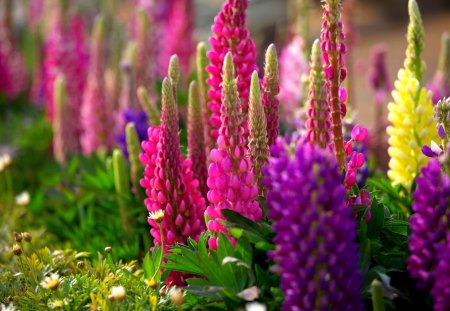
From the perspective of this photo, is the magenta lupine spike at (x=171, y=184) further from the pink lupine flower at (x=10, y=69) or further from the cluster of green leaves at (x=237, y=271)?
the pink lupine flower at (x=10, y=69)

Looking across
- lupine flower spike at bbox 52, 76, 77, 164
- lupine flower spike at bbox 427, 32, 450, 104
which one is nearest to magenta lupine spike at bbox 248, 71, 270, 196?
lupine flower spike at bbox 427, 32, 450, 104

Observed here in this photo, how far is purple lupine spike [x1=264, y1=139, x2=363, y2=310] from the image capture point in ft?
5.35

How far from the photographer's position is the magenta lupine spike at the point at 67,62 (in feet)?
14.5

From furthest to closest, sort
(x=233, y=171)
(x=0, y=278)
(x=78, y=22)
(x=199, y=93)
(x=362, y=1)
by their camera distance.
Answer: (x=362, y=1) → (x=78, y=22) → (x=199, y=93) → (x=0, y=278) → (x=233, y=171)

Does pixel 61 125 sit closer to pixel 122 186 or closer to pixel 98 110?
pixel 98 110

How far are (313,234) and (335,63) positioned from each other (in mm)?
556

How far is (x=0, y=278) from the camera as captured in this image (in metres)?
2.30

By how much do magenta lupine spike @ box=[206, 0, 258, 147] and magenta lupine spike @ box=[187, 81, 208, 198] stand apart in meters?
0.09

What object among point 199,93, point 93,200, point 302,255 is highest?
point 199,93

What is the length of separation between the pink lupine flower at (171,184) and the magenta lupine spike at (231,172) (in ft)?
0.70

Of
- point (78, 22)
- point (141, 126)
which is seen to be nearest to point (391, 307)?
point (141, 126)

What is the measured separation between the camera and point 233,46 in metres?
2.37

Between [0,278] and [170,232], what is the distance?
0.51 metres

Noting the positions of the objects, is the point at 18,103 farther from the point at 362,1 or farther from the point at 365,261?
the point at 362,1
